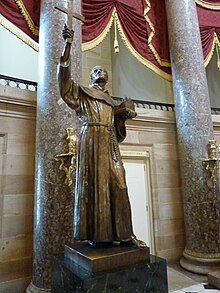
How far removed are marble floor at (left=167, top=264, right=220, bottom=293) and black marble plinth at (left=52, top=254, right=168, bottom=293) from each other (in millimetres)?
1475

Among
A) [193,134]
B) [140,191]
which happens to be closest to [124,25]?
[193,134]

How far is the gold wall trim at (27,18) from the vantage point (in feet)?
10.2

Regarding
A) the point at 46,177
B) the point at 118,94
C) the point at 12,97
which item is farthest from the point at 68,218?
the point at 118,94

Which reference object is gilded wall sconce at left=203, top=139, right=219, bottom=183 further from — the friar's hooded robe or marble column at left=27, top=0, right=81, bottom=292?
the friar's hooded robe

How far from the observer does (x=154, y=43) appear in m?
3.99

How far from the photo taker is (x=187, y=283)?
293cm

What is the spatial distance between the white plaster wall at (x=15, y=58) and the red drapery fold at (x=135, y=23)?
1754 millimetres

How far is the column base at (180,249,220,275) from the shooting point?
3088 mm

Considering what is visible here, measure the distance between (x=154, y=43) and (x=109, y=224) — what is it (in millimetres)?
3316

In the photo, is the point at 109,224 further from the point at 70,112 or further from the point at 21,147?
the point at 21,147

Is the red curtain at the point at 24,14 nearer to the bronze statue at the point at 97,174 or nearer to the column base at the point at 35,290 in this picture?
the bronze statue at the point at 97,174

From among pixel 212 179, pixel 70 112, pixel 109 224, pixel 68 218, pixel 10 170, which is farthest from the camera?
pixel 212 179

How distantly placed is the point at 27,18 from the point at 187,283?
386 centimetres

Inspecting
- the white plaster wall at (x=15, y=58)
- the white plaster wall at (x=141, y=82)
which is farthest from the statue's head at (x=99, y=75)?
the white plaster wall at (x=141, y=82)
